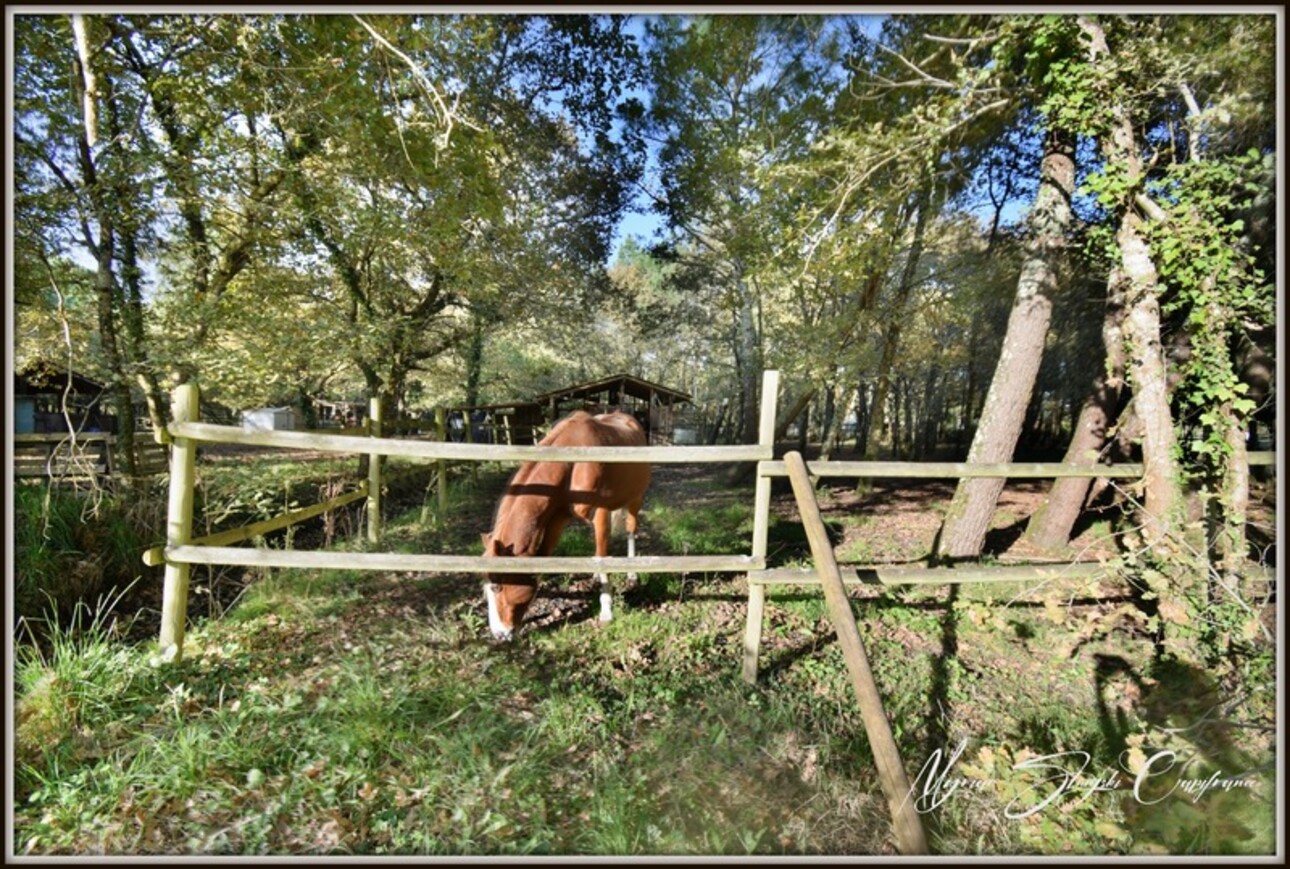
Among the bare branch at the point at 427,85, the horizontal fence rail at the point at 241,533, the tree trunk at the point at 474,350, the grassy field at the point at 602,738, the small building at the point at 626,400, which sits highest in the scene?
Result: the bare branch at the point at 427,85

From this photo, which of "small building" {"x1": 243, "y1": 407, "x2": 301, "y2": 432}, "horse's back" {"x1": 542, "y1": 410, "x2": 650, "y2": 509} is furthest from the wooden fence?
"small building" {"x1": 243, "y1": 407, "x2": 301, "y2": 432}

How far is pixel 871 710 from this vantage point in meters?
1.69

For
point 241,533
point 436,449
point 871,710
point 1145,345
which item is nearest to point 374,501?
point 241,533

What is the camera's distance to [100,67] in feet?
14.1

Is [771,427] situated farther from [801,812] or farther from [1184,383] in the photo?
[1184,383]

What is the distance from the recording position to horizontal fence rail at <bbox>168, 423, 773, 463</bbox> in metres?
2.65

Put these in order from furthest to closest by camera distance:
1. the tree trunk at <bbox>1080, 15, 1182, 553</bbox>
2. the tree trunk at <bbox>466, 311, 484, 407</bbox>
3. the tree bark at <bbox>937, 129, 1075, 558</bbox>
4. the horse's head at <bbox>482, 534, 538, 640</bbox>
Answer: the tree trunk at <bbox>466, 311, 484, 407</bbox> → the tree bark at <bbox>937, 129, 1075, 558</bbox> → the tree trunk at <bbox>1080, 15, 1182, 553</bbox> → the horse's head at <bbox>482, 534, 538, 640</bbox>

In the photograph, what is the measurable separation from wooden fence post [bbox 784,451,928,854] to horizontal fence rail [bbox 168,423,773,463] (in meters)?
0.80

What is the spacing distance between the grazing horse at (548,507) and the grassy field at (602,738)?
0.36 m

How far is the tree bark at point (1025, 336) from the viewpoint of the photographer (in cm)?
494

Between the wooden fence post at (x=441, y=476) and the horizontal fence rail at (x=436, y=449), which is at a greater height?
the horizontal fence rail at (x=436, y=449)

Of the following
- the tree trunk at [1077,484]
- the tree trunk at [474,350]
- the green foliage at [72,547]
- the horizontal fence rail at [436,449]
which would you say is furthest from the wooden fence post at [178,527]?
the tree trunk at [474,350]

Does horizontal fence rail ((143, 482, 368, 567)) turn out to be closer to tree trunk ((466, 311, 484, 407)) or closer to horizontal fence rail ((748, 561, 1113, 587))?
horizontal fence rail ((748, 561, 1113, 587))

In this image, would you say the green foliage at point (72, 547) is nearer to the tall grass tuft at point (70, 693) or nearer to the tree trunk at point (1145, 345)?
the tall grass tuft at point (70, 693)
